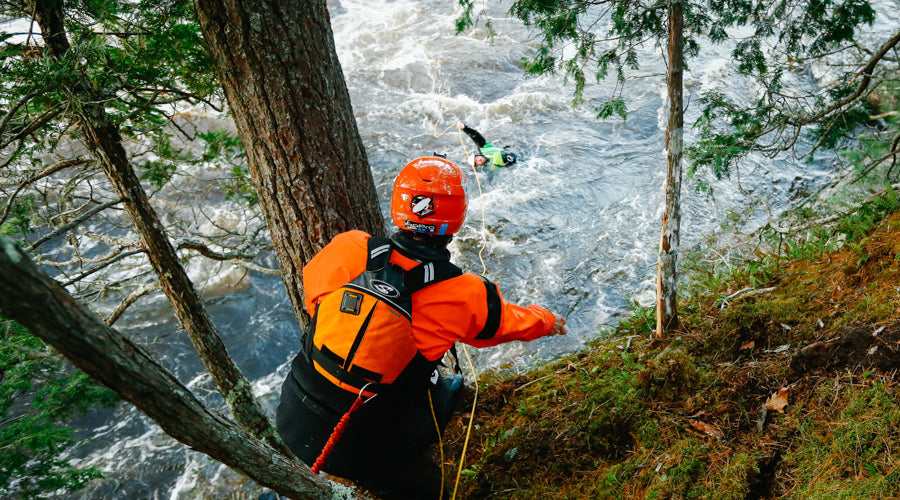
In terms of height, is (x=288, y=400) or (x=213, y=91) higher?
(x=213, y=91)

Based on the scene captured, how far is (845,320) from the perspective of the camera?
2.94m

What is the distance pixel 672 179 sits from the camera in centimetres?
327

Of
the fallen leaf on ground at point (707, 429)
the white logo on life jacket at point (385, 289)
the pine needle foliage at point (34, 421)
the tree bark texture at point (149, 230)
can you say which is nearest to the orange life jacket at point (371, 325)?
the white logo on life jacket at point (385, 289)

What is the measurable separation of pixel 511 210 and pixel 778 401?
22.8 feet

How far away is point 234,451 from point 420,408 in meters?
1.61

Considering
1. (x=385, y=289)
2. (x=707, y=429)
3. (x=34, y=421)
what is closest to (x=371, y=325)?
(x=385, y=289)

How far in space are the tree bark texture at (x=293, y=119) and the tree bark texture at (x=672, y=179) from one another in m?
1.95

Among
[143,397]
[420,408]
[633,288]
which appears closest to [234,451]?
[143,397]

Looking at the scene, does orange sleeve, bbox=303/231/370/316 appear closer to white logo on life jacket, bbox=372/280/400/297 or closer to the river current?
white logo on life jacket, bbox=372/280/400/297

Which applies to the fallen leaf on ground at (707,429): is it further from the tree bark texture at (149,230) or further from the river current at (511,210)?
the river current at (511,210)

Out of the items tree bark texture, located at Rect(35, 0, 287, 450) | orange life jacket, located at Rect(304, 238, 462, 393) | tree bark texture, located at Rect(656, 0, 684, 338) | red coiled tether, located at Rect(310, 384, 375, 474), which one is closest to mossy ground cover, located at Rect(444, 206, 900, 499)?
tree bark texture, located at Rect(656, 0, 684, 338)

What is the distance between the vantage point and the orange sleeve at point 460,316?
8.18 ft

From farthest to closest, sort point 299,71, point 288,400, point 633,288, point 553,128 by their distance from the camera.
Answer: point 553,128 < point 633,288 < point 288,400 < point 299,71

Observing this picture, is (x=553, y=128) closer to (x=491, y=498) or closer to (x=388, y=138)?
(x=388, y=138)
